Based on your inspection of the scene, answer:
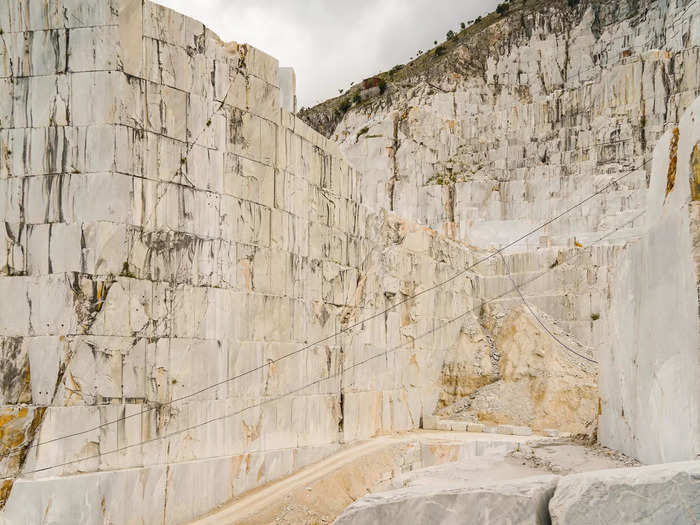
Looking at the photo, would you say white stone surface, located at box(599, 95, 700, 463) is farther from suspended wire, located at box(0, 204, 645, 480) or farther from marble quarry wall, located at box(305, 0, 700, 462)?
marble quarry wall, located at box(305, 0, 700, 462)

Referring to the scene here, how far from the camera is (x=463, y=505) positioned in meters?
5.94

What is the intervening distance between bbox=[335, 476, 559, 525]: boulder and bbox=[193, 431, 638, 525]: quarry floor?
2.01 feet

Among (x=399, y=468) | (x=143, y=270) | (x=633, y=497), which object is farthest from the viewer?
(x=399, y=468)

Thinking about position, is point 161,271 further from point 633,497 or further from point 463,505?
point 633,497

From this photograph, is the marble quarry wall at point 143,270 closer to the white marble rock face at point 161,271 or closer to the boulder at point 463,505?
the white marble rock face at point 161,271

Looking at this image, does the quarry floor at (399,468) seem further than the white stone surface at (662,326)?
Yes

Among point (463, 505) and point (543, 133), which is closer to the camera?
point (463, 505)

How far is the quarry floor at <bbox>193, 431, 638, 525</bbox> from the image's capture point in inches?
355

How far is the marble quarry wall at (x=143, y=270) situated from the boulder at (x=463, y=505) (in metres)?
7.55

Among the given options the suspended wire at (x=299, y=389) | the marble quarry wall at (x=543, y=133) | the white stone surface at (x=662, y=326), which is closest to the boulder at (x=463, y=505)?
the white stone surface at (x=662, y=326)

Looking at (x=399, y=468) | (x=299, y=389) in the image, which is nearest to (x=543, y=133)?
(x=399, y=468)

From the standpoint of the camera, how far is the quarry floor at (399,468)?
9016 mm

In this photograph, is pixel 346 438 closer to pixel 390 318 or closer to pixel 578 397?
pixel 390 318

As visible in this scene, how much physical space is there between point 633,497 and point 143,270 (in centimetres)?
1041
